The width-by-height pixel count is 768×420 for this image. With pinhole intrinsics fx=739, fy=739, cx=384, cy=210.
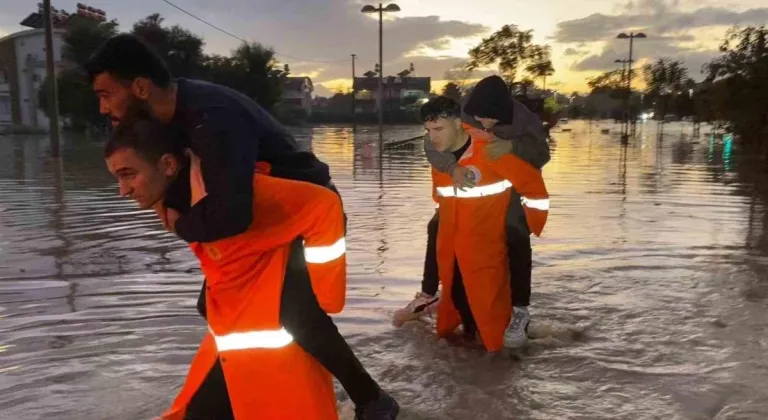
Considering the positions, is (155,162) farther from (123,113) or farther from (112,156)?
(123,113)

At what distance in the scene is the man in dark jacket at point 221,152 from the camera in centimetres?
238

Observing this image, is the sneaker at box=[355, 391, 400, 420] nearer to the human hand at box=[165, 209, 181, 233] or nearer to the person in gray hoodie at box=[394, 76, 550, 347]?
the human hand at box=[165, 209, 181, 233]

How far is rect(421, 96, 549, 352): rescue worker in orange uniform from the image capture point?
4.70 metres

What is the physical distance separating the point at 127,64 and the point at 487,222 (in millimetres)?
2648

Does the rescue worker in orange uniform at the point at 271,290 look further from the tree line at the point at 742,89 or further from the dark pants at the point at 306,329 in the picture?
the tree line at the point at 742,89

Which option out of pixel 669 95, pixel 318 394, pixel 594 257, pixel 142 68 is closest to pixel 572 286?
pixel 594 257

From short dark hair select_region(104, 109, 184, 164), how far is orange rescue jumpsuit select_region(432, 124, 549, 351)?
2549 millimetres

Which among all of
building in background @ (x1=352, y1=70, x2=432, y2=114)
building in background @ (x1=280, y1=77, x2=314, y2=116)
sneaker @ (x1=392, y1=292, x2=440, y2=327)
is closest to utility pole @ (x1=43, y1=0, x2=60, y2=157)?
sneaker @ (x1=392, y1=292, x2=440, y2=327)

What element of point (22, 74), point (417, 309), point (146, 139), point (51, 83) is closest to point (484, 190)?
point (417, 309)

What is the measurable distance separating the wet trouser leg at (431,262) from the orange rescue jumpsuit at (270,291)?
8.82ft

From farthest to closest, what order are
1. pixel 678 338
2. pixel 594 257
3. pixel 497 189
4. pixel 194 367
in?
pixel 594 257
pixel 678 338
pixel 497 189
pixel 194 367

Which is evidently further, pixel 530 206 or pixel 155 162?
pixel 530 206

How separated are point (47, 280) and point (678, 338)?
17.8 ft

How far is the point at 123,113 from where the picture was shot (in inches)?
105
